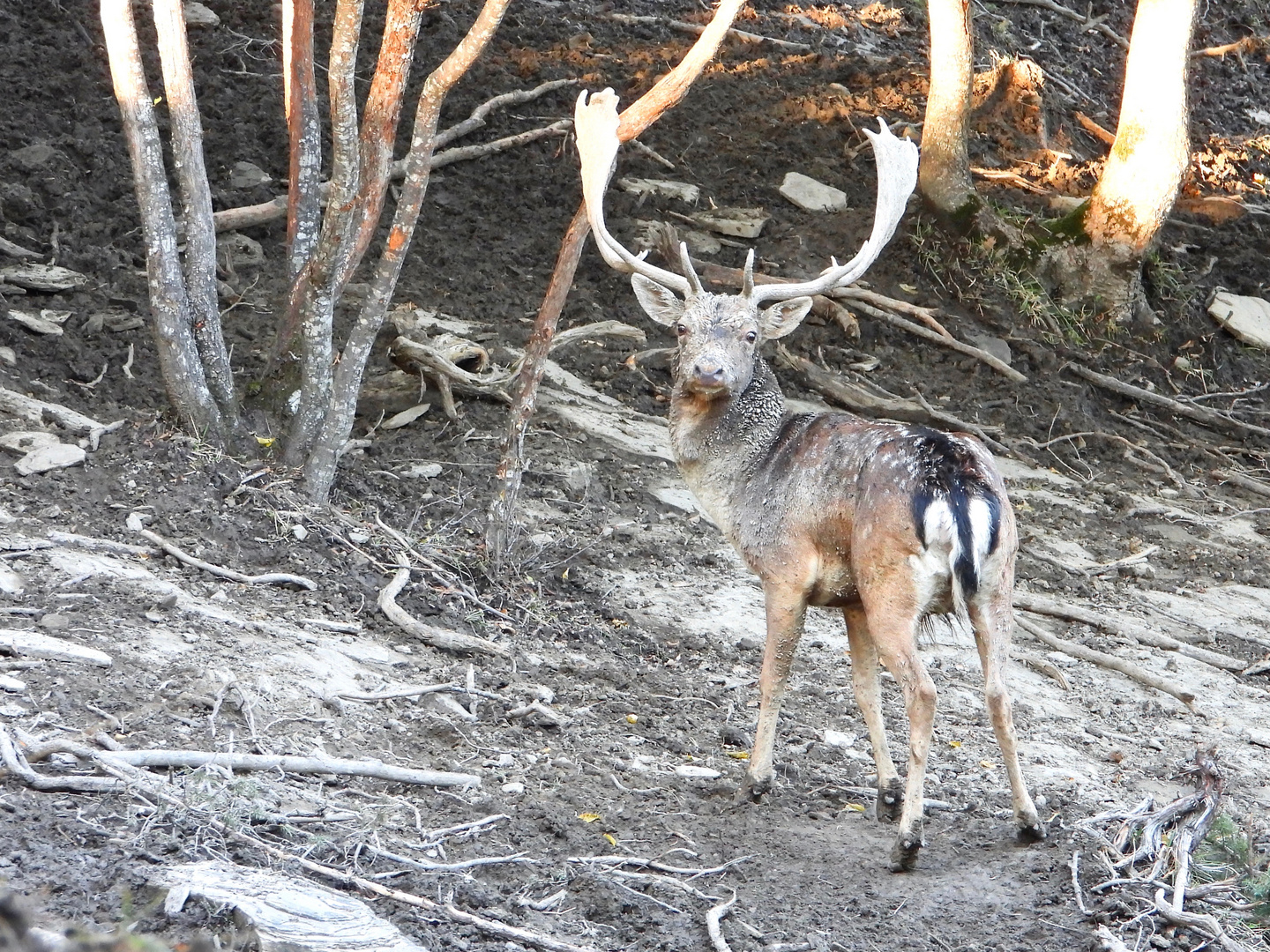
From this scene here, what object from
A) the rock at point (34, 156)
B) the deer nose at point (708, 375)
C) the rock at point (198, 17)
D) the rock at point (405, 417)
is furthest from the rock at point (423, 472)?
the rock at point (198, 17)

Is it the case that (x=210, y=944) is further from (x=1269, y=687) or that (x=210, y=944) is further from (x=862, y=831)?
(x=1269, y=687)

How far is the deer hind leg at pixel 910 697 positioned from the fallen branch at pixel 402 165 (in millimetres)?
6112

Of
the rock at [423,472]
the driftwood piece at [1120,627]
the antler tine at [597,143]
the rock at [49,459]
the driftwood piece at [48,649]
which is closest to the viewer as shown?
the driftwood piece at [48,649]

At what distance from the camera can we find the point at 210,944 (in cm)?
320

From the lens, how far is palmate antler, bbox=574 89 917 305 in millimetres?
5949

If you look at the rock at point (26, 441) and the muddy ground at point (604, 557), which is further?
the rock at point (26, 441)

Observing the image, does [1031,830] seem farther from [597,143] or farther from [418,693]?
[597,143]

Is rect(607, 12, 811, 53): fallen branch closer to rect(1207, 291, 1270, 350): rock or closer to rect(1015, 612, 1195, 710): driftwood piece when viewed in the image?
rect(1207, 291, 1270, 350): rock

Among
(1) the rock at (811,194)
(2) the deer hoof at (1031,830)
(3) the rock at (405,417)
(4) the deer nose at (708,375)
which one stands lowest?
(3) the rock at (405,417)

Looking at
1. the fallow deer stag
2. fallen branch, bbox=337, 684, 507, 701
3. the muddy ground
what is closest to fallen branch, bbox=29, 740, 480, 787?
the muddy ground

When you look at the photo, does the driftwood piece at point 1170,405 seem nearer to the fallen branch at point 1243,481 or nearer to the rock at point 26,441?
the fallen branch at point 1243,481

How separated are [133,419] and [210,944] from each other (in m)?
4.54

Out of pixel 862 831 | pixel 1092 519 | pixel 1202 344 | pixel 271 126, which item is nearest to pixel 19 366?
pixel 271 126

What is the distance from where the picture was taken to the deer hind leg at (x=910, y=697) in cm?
470
